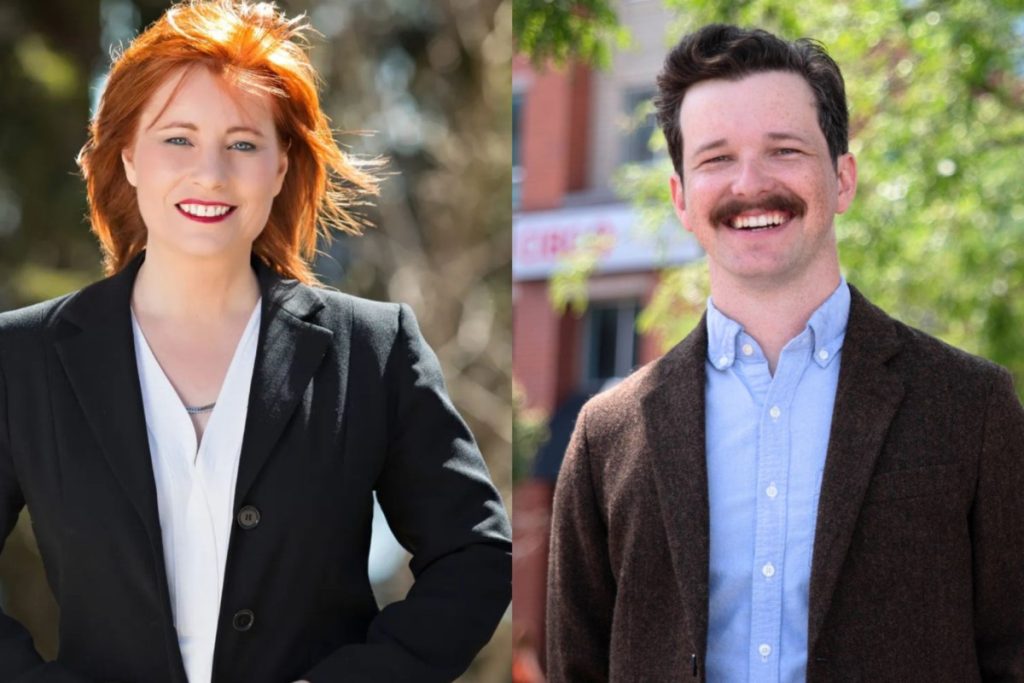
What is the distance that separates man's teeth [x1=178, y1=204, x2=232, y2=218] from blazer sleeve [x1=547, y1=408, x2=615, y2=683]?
0.84m

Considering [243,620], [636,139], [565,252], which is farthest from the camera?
[636,139]

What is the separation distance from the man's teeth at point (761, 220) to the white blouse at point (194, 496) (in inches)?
36.5

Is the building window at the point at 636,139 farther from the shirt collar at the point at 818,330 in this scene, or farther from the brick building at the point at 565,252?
the shirt collar at the point at 818,330

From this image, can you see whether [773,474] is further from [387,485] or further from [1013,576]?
[387,485]

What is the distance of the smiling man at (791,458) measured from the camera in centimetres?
271

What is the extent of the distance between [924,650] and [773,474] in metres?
0.39

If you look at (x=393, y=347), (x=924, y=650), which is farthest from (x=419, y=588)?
(x=924, y=650)

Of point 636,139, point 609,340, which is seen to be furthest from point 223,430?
point 609,340

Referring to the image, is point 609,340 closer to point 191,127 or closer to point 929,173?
point 929,173

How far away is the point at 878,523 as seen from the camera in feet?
8.93

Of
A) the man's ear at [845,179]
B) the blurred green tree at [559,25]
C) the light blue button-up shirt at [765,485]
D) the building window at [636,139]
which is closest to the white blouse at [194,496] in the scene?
the light blue button-up shirt at [765,485]

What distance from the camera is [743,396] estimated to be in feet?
9.55

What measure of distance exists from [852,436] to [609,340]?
16.3 metres

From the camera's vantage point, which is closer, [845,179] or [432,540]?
[432,540]
